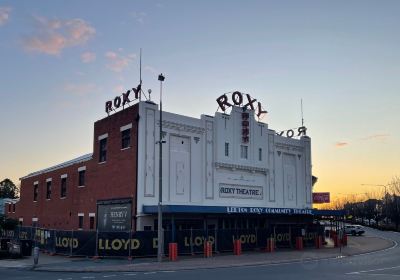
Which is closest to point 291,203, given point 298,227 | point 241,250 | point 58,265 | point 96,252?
point 298,227

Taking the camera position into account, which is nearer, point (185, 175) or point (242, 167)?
point (185, 175)

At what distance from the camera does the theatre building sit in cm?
3706

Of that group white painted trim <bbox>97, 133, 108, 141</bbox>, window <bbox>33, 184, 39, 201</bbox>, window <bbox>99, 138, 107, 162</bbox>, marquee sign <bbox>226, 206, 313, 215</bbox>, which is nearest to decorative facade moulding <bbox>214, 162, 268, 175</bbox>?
marquee sign <bbox>226, 206, 313, 215</bbox>

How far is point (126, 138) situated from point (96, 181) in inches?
225

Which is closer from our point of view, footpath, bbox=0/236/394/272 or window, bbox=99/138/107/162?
footpath, bbox=0/236/394/272

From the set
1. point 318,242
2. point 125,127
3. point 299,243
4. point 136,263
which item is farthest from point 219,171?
point 136,263

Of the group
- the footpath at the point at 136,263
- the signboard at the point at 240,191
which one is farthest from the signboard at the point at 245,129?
the footpath at the point at 136,263

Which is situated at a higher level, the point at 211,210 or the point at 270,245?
the point at 211,210

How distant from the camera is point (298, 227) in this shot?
149 ft

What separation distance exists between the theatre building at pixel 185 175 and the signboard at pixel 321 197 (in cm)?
158

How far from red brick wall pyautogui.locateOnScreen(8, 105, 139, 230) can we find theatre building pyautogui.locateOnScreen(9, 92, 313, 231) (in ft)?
0.27

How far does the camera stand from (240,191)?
43906mm

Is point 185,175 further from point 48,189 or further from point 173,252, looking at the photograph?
point 48,189

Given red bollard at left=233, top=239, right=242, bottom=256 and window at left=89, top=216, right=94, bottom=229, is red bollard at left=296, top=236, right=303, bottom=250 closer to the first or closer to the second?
red bollard at left=233, top=239, right=242, bottom=256
